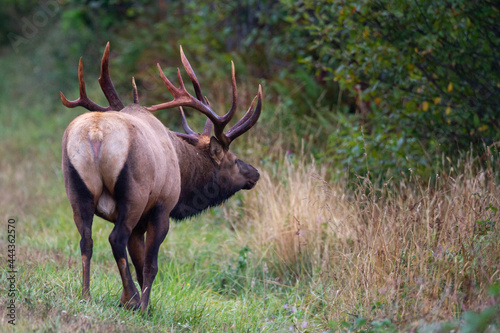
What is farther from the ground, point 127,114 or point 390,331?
point 127,114

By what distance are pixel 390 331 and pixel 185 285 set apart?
2462mm

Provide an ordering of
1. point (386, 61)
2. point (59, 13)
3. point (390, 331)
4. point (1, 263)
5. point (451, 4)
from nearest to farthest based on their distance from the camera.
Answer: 1. point (390, 331)
2. point (1, 263)
3. point (451, 4)
4. point (386, 61)
5. point (59, 13)

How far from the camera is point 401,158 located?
7.34 m

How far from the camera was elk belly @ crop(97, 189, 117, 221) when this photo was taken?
4480mm

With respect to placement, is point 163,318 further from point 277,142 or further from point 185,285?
point 277,142

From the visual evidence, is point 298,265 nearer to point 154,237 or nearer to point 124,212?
point 154,237

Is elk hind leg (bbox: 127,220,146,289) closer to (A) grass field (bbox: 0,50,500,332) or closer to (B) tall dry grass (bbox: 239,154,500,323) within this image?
(A) grass field (bbox: 0,50,500,332)

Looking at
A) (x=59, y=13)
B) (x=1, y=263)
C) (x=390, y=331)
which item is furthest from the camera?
(x=59, y=13)

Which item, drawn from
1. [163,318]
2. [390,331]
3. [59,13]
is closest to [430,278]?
[390,331]

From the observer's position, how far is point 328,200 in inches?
258

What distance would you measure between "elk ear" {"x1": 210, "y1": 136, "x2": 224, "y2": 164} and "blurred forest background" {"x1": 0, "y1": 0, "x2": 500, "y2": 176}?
4.58ft

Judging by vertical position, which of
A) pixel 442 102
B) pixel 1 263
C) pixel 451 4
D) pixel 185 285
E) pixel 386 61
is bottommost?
pixel 185 285

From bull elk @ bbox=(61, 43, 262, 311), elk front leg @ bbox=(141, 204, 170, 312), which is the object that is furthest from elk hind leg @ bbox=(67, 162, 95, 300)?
elk front leg @ bbox=(141, 204, 170, 312)

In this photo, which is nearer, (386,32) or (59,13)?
(386,32)
